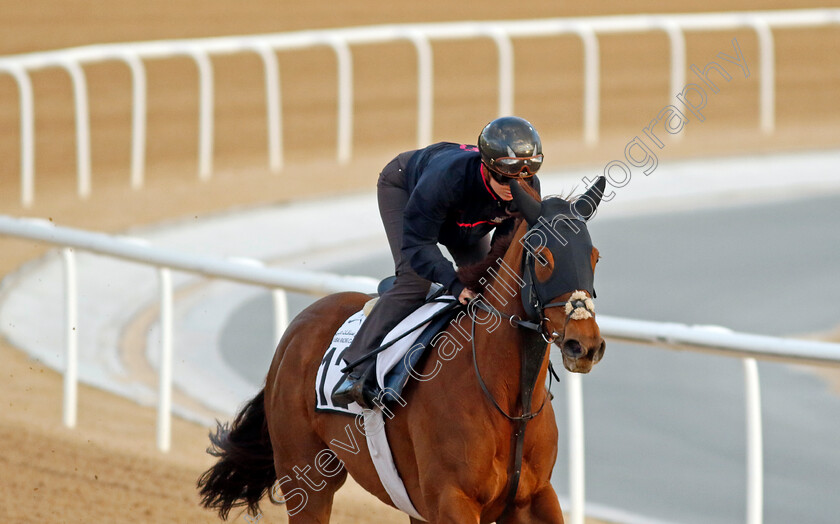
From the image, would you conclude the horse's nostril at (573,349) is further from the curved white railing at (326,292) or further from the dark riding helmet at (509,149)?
the curved white railing at (326,292)

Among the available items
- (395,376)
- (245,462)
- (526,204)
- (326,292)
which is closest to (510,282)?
(526,204)

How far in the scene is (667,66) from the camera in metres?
17.2

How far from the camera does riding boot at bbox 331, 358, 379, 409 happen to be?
154 inches

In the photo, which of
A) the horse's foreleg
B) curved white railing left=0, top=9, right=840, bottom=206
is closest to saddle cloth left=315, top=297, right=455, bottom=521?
the horse's foreleg

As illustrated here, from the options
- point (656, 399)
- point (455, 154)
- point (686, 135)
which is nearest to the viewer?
point (455, 154)

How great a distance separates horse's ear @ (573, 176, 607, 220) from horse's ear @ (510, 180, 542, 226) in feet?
0.35

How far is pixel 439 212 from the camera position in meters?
3.77

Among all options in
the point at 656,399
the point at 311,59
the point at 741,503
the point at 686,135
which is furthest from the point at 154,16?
the point at 741,503

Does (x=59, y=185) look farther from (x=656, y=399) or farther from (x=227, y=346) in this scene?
(x=656, y=399)

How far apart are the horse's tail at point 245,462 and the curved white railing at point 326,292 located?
2.90 feet

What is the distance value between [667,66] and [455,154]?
45.5 ft

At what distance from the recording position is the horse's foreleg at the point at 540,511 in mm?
3648

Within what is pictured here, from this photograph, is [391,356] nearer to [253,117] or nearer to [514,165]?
[514,165]

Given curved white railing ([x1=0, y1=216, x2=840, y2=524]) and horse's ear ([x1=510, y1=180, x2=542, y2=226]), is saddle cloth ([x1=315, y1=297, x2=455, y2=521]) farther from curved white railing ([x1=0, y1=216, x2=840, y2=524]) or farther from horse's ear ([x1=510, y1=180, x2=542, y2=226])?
curved white railing ([x1=0, y1=216, x2=840, y2=524])
